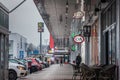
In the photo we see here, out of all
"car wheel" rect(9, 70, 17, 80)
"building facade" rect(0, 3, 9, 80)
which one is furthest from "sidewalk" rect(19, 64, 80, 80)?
"building facade" rect(0, 3, 9, 80)

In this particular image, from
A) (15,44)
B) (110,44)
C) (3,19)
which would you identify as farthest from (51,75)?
(15,44)

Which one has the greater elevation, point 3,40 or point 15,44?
point 15,44

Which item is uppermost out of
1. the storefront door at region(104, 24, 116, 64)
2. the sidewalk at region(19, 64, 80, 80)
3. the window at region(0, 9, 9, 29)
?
the window at region(0, 9, 9, 29)

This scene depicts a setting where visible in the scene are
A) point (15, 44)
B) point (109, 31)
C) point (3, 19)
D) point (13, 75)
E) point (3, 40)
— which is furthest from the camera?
point (15, 44)

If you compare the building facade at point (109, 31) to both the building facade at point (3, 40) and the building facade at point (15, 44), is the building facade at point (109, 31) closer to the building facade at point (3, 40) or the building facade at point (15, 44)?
the building facade at point (3, 40)

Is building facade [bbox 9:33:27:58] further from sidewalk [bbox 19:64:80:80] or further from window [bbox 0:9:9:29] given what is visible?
window [bbox 0:9:9:29]

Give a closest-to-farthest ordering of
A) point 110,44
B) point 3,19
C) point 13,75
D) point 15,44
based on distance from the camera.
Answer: point 3,19 < point 110,44 < point 13,75 < point 15,44

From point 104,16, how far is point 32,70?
18.6 meters

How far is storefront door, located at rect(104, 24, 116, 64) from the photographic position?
18250 mm

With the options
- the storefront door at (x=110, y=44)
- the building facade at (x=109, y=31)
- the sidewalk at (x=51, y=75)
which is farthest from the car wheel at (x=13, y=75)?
the storefront door at (x=110, y=44)

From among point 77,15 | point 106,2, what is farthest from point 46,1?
point 106,2

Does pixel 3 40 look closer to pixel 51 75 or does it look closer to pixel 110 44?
pixel 110 44

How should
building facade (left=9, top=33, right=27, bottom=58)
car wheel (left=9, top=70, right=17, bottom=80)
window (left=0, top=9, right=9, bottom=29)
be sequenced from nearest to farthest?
window (left=0, top=9, right=9, bottom=29), car wheel (left=9, top=70, right=17, bottom=80), building facade (left=9, top=33, right=27, bottom=58)

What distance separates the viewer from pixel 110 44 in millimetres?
19969
